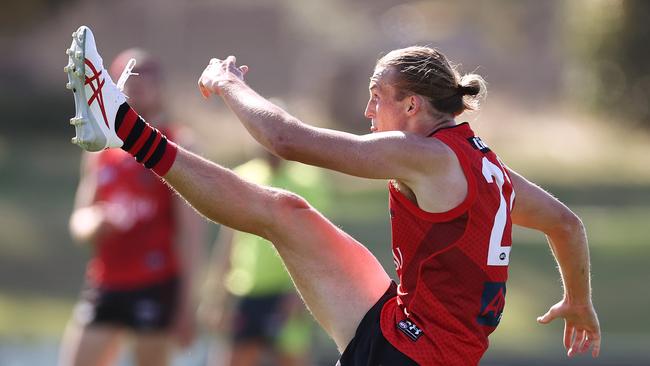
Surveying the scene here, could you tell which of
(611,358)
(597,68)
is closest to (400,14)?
(597,68)

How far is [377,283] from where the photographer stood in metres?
4.86

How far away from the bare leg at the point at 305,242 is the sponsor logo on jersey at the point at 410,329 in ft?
0.73

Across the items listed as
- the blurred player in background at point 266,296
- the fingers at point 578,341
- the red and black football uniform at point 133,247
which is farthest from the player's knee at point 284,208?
the blurred player in background at point 266,296

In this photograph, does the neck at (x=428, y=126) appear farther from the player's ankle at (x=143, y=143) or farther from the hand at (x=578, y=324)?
the hand at (x=578, y=324)

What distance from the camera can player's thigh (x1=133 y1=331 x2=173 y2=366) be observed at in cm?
715

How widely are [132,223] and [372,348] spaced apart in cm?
300

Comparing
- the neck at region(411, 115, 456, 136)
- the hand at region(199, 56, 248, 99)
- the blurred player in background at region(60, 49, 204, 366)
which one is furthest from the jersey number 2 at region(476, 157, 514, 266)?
the blurred player in background at region(60, 49, 204, 366)

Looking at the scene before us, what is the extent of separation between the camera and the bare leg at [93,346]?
6.91m

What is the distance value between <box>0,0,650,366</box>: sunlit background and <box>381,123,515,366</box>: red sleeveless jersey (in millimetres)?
6964

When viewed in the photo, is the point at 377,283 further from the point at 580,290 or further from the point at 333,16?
the point at 333,16

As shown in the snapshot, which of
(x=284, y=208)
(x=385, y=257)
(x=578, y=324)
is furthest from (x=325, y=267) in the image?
(x=385, y=257)

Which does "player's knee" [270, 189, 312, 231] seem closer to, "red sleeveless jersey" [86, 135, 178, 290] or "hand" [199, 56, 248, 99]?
"hand" [199, 56, 248, 99]

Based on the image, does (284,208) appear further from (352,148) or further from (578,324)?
(578,324)

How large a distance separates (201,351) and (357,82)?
15.6m
